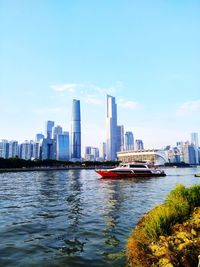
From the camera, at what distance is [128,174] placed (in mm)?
93500

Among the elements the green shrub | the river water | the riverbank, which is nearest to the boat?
the river water

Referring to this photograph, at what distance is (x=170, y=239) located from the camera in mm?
10461

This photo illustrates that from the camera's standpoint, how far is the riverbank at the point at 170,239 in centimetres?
930

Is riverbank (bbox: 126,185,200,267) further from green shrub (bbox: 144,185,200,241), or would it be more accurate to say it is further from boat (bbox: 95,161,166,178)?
boat (bbox: 95,161,166,178)

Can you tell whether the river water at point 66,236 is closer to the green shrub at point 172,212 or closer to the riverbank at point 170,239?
the riverbank at point 170,239

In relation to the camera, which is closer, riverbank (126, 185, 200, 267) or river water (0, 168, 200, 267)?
riverbank (126, 185, 200, 267)

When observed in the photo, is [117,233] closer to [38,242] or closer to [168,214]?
[38,242]

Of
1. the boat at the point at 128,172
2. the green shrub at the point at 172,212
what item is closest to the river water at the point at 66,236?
the green shrub at the point at 172,212

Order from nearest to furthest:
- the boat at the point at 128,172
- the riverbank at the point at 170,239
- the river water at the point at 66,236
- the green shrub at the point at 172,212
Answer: the riverbank at the point at 170,239 → the green shrub at the point at 172,212 → the river water at the point at 66,236 → the boat at the point at 128,172

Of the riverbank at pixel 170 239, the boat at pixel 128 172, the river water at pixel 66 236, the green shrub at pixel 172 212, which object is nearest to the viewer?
the riverbank at pixel 170 239

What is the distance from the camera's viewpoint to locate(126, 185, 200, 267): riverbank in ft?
30.5

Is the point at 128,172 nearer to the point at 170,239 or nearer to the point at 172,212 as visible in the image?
the point at 172,212

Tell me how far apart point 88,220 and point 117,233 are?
5.03 metres

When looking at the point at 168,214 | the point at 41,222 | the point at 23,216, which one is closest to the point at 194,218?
the point at 168,214
